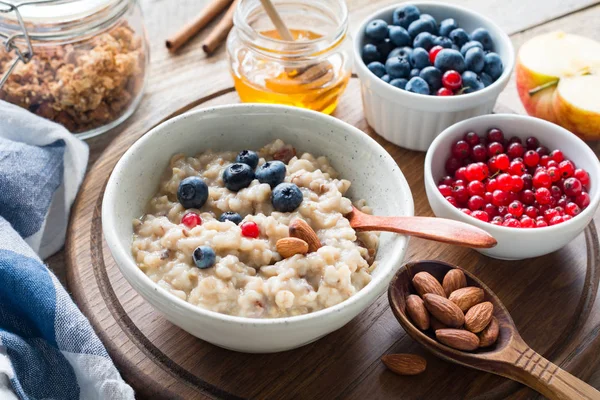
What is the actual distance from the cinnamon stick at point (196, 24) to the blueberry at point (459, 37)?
1105 millimetres

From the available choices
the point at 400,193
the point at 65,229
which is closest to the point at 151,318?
the point at 65,229

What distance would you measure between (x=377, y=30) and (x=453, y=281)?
1.02 metres

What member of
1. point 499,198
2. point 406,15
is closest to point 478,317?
point 499,198

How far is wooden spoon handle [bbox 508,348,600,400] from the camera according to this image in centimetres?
161

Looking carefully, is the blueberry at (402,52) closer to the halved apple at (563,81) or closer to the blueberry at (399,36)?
the blueberry at (399,36)

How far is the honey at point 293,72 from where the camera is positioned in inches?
92.8

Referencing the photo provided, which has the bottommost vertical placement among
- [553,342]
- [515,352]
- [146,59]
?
[553,342]

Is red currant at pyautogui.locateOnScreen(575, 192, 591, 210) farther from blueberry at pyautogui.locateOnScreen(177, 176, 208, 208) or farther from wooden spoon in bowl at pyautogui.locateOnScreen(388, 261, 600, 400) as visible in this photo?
blueberry at pyautogui.locateOnScreen(177, 176, 208, 208)

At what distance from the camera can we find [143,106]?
8.64ft

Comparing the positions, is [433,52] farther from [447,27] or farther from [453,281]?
[453,281]

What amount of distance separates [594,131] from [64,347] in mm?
1819

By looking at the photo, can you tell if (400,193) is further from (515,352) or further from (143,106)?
(143,106)

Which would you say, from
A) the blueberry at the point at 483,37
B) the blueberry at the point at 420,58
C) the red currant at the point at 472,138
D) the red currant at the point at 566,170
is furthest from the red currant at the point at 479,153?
the blueberry at the point at 483,37

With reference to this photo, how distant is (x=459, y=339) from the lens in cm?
169
